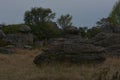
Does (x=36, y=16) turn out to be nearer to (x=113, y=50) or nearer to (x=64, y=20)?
(x=64, y=20)

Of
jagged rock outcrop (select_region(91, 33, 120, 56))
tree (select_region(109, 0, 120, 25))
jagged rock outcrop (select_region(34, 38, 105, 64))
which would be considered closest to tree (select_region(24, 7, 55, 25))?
tree (select_region(109, 0, 120, 25))

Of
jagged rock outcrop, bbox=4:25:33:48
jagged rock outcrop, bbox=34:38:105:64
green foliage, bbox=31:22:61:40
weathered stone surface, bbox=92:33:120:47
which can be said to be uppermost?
green foliage, bbox=31:22:61:40

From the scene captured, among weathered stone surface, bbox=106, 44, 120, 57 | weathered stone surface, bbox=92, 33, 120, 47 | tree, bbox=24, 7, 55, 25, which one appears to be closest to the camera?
weathered stone surface, bbox=106, 44, 120, 57

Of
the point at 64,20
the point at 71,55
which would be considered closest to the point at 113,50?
the point at 71,55

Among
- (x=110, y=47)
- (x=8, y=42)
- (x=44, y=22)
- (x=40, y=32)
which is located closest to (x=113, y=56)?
(x=110, y=47)

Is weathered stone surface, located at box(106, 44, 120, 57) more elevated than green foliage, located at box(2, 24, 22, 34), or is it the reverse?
green foliage, located at box(2, 24, 22, 34)

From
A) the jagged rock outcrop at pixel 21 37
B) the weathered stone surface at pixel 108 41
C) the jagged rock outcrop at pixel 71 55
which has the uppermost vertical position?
the jagged rock outcrop at pixel 21 37

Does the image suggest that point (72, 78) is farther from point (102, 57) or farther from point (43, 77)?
point (102, 57)

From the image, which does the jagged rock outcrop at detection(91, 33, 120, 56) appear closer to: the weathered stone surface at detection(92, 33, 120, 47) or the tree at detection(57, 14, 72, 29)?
the weathered stone surface at detection(92, 33, 120, 47)

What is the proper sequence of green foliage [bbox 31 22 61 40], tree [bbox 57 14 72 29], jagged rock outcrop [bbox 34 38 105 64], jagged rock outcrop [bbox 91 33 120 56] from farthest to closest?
tree [bbox 57 14 72 29], green foliage [bbox 31 22 61 40], jagged rock outcrop [bbox 91 33 120 56], jagged rock outcrop [bbox 34 38 105 64]

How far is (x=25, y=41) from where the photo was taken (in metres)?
56.4

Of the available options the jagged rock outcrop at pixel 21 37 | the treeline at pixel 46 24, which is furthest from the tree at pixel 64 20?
the jagged rock outcrop at pixel 21 37

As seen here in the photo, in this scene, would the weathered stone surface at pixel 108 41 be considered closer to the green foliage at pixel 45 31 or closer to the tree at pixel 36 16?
the green foliage at pixel 45 31

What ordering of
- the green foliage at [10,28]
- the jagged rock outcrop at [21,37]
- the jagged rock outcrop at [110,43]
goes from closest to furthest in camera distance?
the jagged rock outcrop at [110,43]
the jagged rock outcrop at [21,37]
the green foliage at [10,28]
